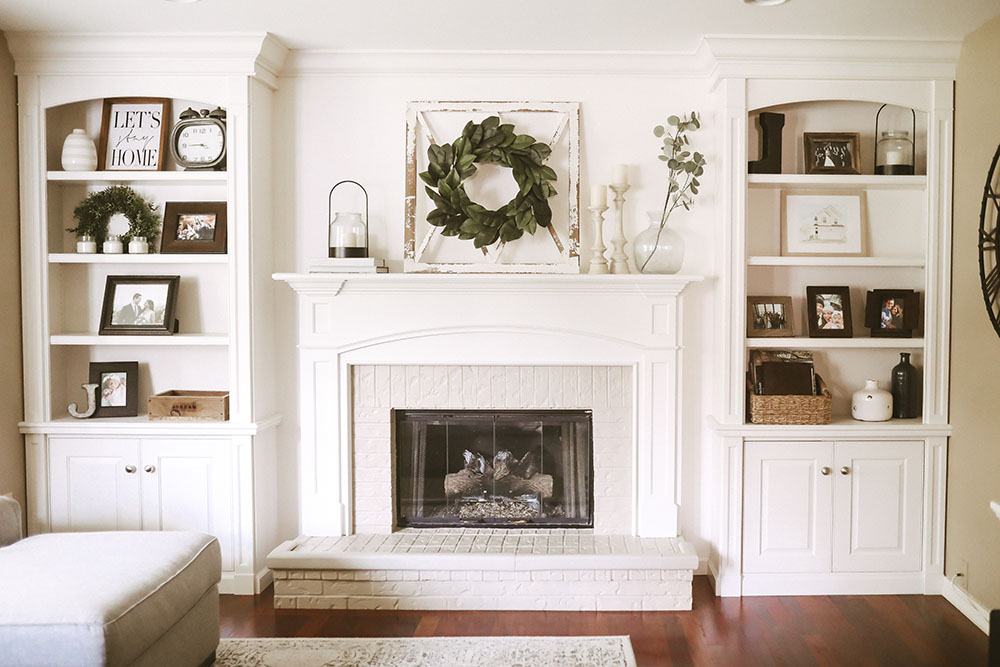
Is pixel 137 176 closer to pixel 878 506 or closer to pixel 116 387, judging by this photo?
pixel 116 387

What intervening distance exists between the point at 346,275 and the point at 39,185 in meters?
1.42

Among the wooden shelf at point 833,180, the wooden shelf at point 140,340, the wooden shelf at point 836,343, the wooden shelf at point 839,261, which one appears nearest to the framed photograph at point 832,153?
the wooden shelf at point 833,180

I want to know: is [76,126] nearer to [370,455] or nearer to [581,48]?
[370,455]

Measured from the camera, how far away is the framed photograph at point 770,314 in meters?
3.55

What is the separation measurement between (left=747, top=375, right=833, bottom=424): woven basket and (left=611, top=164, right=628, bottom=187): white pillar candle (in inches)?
44.8

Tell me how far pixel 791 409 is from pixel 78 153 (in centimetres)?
340

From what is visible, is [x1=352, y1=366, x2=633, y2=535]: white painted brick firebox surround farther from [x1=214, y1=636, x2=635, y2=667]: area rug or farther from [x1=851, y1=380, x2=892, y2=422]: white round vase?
[x1=851, y1=380, x2=892, y2=422]: white round vase

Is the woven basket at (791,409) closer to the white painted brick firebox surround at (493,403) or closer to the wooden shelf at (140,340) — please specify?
the white painted brick firebox surround at (493,403)

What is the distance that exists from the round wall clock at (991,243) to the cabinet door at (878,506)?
0.74 metres

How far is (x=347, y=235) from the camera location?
3488mm

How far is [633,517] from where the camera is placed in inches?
141

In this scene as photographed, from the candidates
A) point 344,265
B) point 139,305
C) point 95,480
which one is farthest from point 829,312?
point 95,480

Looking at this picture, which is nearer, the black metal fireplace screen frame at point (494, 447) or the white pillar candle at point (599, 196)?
the white pillar candle at point (599, 196)

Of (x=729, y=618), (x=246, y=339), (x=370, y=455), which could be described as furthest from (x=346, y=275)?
(x=729, y=618)
